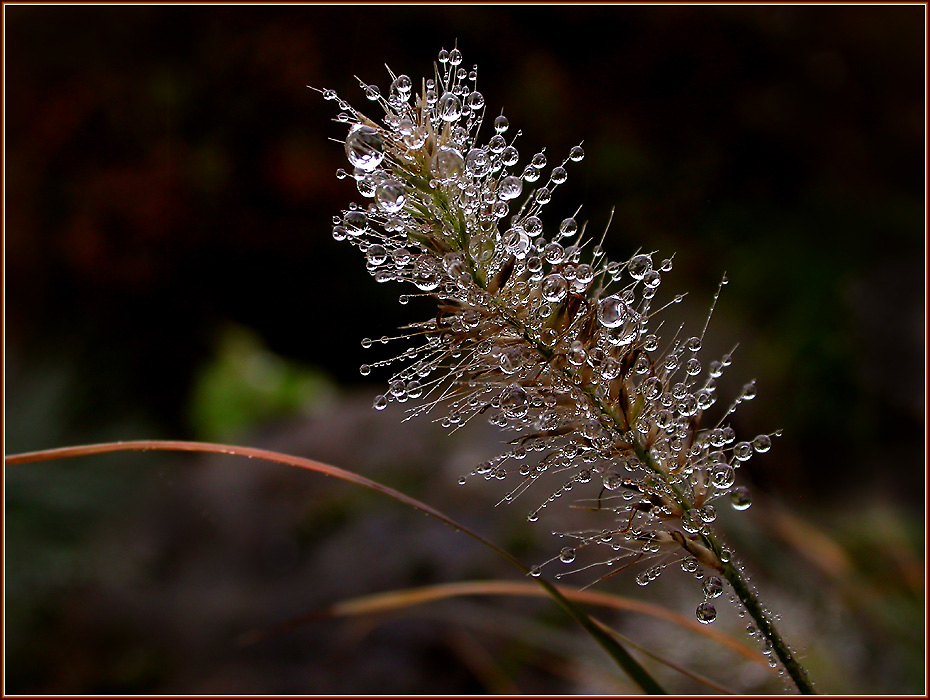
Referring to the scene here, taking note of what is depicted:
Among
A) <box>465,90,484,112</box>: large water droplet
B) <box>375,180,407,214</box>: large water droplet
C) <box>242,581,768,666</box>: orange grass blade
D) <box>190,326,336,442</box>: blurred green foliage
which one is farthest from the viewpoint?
<box>190,326,336,442</box>: blurred green foliage

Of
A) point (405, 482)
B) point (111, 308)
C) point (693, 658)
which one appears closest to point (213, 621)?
point (405, 482)

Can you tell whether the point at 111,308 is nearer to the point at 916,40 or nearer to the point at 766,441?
the point at 766,441

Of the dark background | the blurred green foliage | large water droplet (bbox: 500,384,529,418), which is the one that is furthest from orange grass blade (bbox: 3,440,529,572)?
the blurred green foliage

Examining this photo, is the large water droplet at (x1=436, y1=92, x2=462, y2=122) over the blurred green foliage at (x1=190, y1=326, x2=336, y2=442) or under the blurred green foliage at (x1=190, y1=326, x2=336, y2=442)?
under

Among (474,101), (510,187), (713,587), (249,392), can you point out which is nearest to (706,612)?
(713,587)

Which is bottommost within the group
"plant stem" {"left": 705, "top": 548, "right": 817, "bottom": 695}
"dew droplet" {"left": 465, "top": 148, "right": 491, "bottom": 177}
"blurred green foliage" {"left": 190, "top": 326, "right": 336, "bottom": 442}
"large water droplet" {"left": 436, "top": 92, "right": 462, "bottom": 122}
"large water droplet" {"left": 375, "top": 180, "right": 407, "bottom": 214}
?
"plant stem" {"left": 705, "top": 548, "right": 817, "bottom": 695}

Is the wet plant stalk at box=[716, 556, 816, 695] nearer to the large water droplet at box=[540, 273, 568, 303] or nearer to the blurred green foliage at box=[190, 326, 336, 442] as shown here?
the large water droplet at box=[540, 273, 568, 303]

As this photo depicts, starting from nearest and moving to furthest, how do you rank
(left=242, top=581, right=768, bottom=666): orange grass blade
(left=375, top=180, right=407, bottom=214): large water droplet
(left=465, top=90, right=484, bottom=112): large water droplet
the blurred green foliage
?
(left=375, top=180, right=407, bottom=214): large water droplet < (left=465, top=90, right=484, bottom=112): large water droplet < (left=242, top=581, right=768, bottom=666): orange grass blade < the blurred green foliage
